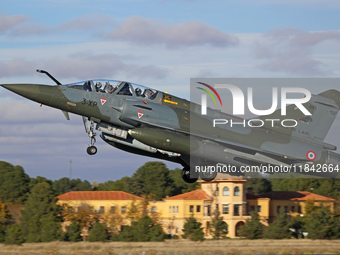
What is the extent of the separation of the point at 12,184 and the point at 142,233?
178 ft

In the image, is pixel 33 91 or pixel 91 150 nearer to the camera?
pixel 33 91

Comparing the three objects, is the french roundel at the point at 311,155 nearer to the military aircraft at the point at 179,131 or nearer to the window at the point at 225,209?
the military aircraft at the point at 179,131

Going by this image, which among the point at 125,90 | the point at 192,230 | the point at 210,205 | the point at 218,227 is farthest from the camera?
the point at 210,205

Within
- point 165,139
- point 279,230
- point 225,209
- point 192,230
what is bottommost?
point 192,230

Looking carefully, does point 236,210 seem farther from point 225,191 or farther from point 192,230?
point 192,230

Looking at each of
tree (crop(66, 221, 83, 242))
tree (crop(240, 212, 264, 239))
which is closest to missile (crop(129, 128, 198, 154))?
tree (crop(240, 212, 264, 239))

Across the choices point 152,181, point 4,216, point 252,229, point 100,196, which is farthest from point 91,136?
point 152,181

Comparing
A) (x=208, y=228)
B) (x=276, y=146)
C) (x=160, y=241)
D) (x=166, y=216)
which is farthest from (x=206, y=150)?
(x=166, y=216)

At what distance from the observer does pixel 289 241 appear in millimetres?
63688

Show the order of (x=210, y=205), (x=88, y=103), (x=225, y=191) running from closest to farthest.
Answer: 1. (x=88, y=103)
2. (x=225, y=191)
3. (x=210, y=205)

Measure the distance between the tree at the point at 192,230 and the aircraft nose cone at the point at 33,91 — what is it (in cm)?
4387

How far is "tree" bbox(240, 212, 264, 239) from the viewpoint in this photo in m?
68.1

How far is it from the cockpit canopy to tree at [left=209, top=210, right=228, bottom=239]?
45872 mm

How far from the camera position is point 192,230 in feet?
222
